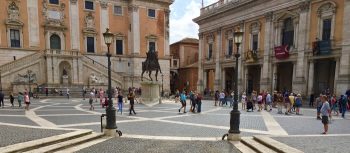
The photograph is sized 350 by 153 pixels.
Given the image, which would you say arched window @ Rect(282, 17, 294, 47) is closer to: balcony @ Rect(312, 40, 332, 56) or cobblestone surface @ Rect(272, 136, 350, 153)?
balcony @ Rect(312, 40, 332, 56)

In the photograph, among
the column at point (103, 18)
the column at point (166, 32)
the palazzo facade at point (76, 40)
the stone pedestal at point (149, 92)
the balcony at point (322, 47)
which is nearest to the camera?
the balcony at point (322, 47)

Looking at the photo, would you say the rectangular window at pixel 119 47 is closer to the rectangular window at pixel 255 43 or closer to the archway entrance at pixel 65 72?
the archway entrance at pixel 65 72

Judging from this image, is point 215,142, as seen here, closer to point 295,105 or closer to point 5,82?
point 295,105

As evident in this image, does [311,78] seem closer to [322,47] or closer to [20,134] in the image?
[322,47]

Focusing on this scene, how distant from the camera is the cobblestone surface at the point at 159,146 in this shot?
808 centimetres

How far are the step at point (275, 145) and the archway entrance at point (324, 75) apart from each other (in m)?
21.6

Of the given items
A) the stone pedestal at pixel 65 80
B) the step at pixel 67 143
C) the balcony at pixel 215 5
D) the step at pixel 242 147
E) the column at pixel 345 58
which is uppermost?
the balcony at pixel 215 5

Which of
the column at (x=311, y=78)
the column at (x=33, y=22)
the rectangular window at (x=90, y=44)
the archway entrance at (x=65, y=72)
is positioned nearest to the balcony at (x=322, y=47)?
the column at (x=311, y=78)

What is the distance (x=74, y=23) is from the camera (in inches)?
1537

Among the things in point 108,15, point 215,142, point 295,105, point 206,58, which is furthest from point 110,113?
point 108,15

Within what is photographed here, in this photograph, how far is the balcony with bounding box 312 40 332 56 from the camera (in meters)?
23.2

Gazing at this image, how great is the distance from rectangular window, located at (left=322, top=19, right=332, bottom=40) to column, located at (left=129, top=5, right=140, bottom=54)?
30837mm

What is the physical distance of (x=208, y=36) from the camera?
132 ft

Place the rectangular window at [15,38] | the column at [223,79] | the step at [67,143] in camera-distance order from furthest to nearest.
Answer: the column at [223,79]
the rectangular window at [15,38]
the step at [67,143]
